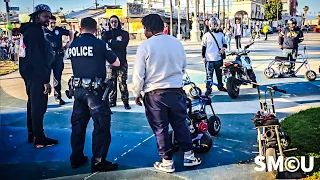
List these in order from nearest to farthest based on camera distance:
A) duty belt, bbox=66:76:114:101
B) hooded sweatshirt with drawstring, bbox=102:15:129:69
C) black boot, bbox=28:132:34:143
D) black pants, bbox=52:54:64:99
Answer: duty belt, bbox=66:76:114:101, black boot, bbox=28:132:34:143, black pants, bbox=52:54:64:99, hooded sweatshirt with drawstring, bbox=102:15:129:69

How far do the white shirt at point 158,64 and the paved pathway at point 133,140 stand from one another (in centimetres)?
83

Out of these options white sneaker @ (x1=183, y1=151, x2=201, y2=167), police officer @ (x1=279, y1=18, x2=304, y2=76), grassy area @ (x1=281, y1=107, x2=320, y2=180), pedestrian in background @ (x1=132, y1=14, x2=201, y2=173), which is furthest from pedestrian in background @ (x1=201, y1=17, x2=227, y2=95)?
white sneaker @ (x1=183, y1=151, x2=201, y2=167)

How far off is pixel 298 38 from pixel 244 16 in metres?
1.93

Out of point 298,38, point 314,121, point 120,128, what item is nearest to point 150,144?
point 120,128

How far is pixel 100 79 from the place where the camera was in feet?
Answer: 10.9

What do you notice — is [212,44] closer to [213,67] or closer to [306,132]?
[213,67]

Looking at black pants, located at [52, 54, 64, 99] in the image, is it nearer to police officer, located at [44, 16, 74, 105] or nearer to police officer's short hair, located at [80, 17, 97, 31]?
police officer, located at [44, 16, 74, 105]

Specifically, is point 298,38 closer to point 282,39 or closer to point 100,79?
point 282,39

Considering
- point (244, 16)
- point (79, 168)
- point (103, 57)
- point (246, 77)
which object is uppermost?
point (244, 16)

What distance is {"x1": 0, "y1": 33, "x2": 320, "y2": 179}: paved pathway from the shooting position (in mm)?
3393

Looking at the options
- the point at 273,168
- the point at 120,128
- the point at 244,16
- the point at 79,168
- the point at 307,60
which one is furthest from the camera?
the point at 307,60

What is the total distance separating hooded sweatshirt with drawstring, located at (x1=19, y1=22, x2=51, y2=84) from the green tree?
2.91 m

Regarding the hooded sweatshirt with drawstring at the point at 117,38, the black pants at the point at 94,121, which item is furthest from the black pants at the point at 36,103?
the hooded sweatshirt with drawstring at the point at 117,38

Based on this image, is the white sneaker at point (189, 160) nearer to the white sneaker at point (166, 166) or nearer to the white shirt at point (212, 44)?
the white sneaker at point (166, 166)
